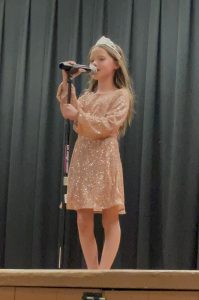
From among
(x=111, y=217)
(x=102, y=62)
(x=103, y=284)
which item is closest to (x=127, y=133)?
(x=102, y=62)

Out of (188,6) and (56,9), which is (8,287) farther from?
(56,9)

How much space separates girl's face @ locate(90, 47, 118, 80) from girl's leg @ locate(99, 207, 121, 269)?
604 millimetres

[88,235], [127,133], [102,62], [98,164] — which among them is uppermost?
[102,62]

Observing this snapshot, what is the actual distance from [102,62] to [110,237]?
0.78 meters

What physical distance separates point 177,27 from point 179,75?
1.20 feet

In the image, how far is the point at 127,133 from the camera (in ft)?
11.1

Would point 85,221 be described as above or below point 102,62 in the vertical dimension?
below

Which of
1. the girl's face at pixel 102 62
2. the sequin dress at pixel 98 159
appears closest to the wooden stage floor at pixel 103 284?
the sequin dress at pixel 98 159

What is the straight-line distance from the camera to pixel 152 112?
3.29 meters

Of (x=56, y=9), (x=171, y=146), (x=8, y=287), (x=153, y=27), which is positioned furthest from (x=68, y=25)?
(x=8, y=287)

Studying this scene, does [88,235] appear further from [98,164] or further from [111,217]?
[98,164]

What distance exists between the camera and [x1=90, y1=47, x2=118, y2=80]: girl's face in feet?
7.61

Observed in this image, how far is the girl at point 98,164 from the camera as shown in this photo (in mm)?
2176

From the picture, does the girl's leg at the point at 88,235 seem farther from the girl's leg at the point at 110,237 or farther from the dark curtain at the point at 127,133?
the dark curtain at the point at 127,133
